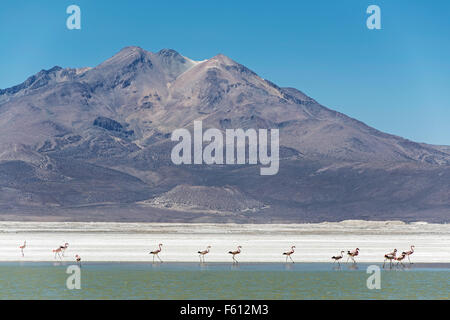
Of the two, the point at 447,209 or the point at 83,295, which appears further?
the point at 447,209

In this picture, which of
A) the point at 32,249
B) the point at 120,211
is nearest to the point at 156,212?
the point at 120,211

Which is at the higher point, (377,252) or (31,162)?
(31,162)

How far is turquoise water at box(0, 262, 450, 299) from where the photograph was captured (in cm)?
3316

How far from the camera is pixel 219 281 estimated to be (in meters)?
37.5

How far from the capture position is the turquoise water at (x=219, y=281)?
33156 millimetres

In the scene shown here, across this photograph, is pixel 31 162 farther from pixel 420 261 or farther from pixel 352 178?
pixel 420 261
